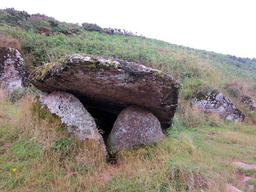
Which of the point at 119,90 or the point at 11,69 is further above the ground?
the point at 119,90

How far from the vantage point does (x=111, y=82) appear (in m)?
3.80

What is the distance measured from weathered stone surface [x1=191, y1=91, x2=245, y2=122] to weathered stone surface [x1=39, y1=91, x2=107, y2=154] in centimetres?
603

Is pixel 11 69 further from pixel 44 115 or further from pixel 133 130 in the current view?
pixel 133 130

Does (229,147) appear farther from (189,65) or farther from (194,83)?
(189,65)

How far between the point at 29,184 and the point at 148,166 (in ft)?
6.33

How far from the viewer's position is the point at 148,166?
3.33m

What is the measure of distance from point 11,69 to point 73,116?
5.54m

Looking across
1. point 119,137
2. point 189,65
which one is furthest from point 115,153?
point 189,65

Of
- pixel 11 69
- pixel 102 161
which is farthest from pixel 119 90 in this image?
pixel 11 69

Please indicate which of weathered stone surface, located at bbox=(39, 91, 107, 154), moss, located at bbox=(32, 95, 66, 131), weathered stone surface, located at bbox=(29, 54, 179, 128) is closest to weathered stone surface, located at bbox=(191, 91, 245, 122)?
weathered stone surface, located at bbox=(29, 54, 179, 128)

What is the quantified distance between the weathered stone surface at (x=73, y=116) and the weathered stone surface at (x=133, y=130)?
1.20ft

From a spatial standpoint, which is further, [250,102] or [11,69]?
[250,102]

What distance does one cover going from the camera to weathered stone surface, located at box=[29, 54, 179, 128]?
353cm

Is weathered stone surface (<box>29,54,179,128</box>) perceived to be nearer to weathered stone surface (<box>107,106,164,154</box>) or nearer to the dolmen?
the dolmen
